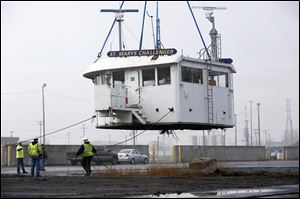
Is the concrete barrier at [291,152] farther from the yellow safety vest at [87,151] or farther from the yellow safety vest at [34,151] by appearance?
the yellow safety vest at [34,151]

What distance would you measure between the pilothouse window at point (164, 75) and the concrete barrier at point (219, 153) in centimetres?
2222

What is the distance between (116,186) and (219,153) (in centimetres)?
3940

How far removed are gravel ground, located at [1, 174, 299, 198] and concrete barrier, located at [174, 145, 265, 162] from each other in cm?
3078

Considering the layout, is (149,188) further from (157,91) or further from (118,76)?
(118,76)

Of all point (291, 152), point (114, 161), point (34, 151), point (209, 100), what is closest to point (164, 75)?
point (209, 100)

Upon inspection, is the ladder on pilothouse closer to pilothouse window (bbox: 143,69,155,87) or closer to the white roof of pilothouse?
the white roof of pilothouse

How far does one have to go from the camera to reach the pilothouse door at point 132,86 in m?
29.5

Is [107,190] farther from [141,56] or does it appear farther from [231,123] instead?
[231,123]

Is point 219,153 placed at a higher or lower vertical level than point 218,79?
lower

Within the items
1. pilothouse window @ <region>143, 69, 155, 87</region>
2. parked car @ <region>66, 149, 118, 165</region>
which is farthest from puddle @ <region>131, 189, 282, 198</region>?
parked car @ <region>66, 149, 118, 165</region>

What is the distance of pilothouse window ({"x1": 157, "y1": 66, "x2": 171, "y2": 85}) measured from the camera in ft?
94.6

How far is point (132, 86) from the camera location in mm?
29656

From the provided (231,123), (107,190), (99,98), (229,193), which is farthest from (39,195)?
(231,123)

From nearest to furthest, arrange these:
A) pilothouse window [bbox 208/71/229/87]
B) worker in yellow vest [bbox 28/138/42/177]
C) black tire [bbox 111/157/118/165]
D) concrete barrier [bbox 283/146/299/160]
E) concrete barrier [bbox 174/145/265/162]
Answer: worker in yellow vest [bbox 28/138/42/177] → pilothouse window [bbox 208/71/229/87] → black tire [bbox 111/157/118/165] → concrete barrier [bbox 174/145/265/162] → concrete barrier [bbox 283/146/299/160]
